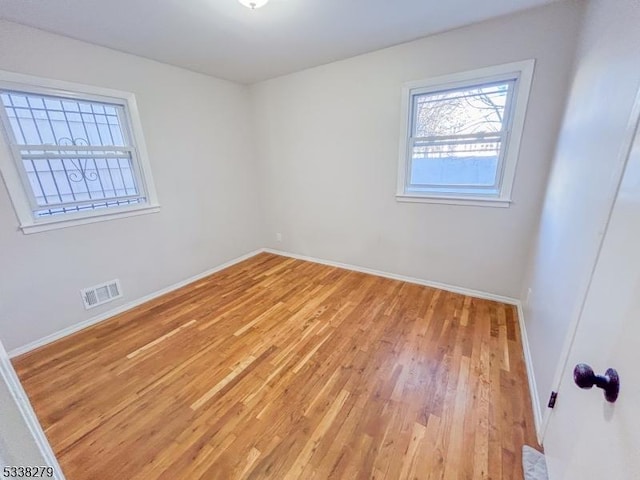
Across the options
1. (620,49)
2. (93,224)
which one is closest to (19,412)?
(620,49)

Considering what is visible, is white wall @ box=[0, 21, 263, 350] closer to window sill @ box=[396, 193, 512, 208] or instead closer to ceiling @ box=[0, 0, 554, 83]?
ceiling @ box=[0, 0, 554, 83]

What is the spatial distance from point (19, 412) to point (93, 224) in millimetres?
2645

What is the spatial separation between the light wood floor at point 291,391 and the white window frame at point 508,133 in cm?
105

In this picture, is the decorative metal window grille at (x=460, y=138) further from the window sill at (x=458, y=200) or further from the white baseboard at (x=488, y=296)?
the white baseboard at (x=488, y=296)

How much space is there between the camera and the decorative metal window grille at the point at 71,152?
6.76 feet

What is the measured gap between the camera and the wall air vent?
2447mm

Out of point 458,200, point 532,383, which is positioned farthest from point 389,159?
point 532,383

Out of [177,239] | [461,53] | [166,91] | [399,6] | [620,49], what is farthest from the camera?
[177,239]

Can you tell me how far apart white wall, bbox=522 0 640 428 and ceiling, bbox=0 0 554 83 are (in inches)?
35.6

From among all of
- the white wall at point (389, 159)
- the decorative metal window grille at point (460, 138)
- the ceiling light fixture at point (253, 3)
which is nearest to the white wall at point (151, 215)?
the white wall at point (389, 159)

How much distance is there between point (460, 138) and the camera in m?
2.53

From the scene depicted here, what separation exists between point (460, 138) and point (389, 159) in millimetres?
702

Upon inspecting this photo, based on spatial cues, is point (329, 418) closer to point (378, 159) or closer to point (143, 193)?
point (378, 159)

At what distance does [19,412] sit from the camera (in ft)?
1.36
